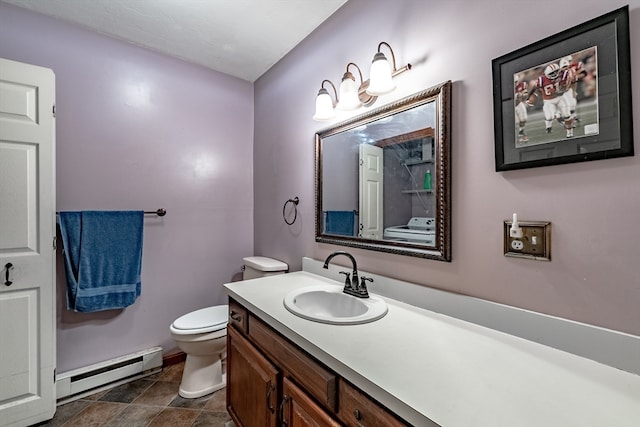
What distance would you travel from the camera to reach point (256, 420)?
1212mm

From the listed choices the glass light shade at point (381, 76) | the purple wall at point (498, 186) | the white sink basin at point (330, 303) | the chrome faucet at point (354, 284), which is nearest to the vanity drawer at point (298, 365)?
the white sink basin at point (330, 303)

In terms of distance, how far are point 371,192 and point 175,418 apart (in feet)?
5.55

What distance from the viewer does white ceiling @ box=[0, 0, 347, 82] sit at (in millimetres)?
1607

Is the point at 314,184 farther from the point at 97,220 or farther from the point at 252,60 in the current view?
the point at 97,220

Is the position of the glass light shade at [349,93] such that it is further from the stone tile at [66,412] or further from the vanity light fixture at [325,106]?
the stone tile at [66,412]

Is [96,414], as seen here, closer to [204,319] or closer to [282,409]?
[204,319]

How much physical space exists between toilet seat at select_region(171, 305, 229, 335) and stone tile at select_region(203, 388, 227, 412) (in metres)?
0.46

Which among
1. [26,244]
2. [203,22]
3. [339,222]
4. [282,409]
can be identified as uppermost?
[203,22]

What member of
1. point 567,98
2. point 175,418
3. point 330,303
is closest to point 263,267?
point 330,303

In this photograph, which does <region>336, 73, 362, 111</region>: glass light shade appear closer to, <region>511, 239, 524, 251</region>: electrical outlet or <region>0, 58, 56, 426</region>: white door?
<region>511, 239, 524, 251</region>: electrical outlet

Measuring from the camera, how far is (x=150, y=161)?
207cm

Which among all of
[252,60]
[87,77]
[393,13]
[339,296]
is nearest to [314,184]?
[339,296]

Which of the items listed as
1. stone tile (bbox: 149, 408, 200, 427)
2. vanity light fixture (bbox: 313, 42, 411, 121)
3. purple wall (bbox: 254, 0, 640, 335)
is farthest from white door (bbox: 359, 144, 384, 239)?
stone tile (bbox: 149, 408, 200, 427)

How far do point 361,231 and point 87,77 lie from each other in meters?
1.99
